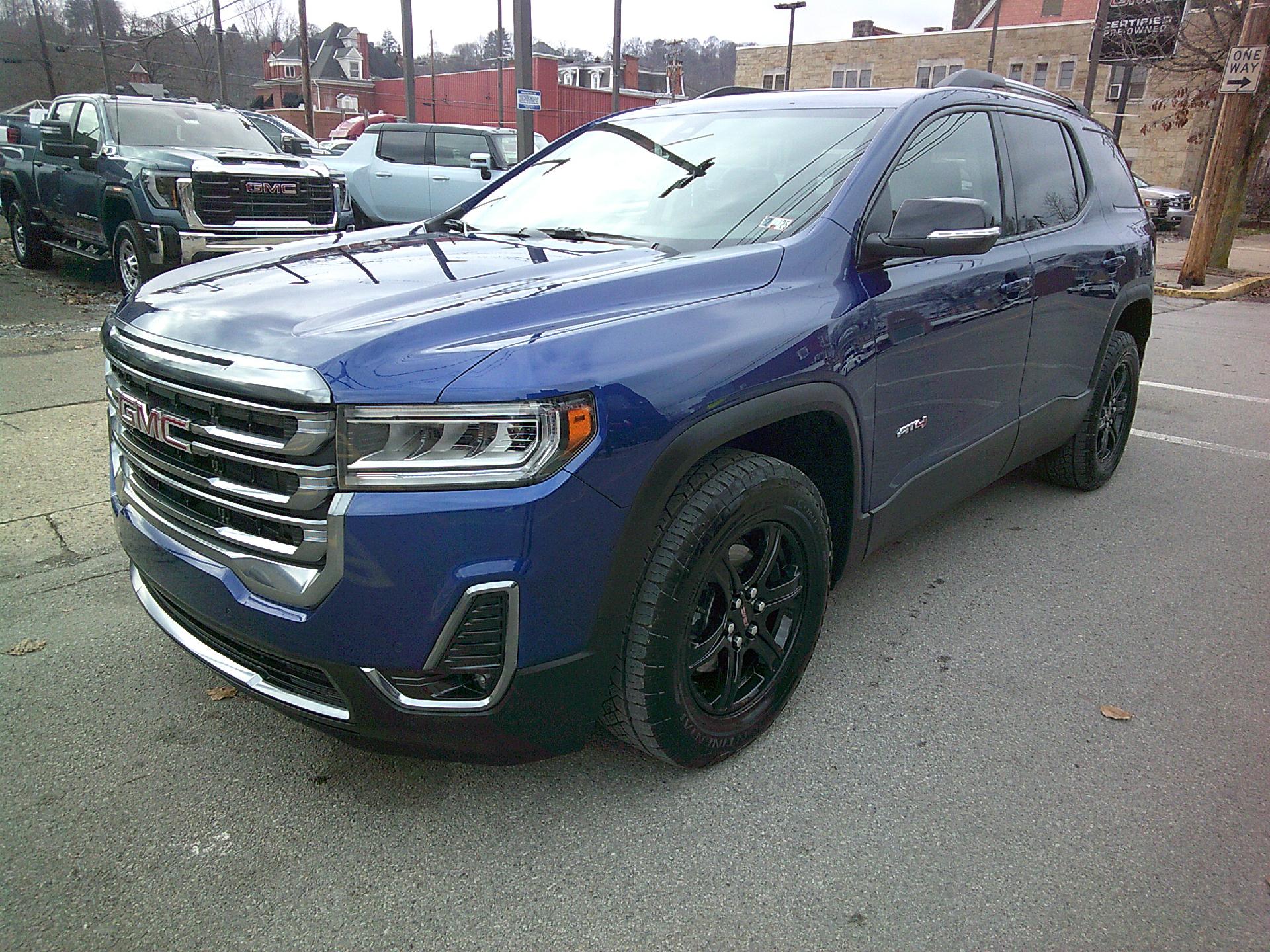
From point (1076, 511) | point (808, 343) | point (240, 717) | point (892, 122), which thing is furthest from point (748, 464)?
point (1076, 511)

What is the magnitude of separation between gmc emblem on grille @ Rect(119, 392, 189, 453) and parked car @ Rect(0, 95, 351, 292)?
21.7ft

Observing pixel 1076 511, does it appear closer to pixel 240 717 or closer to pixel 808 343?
pixel 808 343

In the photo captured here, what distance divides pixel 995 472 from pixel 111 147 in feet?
28.2

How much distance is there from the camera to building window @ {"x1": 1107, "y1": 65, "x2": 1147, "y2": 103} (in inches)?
1624

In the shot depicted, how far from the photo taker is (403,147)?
13078mm

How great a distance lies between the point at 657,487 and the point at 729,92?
8.76 feet

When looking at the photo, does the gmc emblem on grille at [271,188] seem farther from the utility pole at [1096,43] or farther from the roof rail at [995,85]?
the utility pole at [1096,43]

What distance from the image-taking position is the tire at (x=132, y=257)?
8.34 m

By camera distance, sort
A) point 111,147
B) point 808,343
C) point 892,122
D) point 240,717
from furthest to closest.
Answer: point 111,147 < point 892,122 < point 240,717 < point 808,343

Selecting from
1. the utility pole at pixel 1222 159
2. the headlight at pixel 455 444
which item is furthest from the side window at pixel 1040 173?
the utility pole at pixel 1222 159

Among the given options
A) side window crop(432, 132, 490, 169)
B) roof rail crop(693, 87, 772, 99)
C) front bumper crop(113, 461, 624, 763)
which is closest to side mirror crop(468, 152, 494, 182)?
side window crop(432, 132, 490, 169)

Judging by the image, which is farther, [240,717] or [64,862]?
[240,717]

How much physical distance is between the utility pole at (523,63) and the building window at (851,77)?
4424 cm

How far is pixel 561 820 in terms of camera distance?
2.35m
